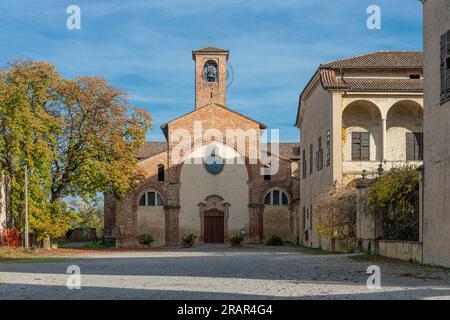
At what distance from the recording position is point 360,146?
35094mm

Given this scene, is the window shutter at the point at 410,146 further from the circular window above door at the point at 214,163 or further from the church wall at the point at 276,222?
the circular window above door at the point at 214,163

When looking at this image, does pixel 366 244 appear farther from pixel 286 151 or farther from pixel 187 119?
pixel 286 151

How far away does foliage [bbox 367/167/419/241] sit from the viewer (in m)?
22.8

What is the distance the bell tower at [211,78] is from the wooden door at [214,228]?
466 inches

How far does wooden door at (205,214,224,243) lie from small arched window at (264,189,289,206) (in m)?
3.73

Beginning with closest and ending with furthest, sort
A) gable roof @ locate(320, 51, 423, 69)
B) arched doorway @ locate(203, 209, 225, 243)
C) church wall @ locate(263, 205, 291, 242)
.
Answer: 1. gable roof @ locate(320, 51, 423, 69)
2. church wall @ locate(263, 205, 291, 242)
3. arched doorway @ locate(203, 209, 225, 243)

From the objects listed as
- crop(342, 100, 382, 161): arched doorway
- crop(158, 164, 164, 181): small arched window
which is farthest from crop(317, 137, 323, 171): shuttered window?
crop(158, 164, 164, 181): small arched window

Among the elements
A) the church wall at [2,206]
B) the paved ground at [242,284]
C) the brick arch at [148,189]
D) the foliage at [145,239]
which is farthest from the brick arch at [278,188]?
the paved ground at [242,284]

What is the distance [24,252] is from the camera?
113ft

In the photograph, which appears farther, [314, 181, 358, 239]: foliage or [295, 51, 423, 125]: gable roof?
[295, 51, 423, 125]: gable roof

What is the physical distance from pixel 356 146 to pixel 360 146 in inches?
7.9

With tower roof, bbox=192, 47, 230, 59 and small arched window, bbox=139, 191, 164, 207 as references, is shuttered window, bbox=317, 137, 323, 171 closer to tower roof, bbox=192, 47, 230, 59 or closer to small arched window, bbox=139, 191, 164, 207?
small arched window, bbox=139, 191, 164, 207

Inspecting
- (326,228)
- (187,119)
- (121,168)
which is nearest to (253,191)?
(187,119)

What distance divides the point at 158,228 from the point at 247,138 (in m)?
9.36
